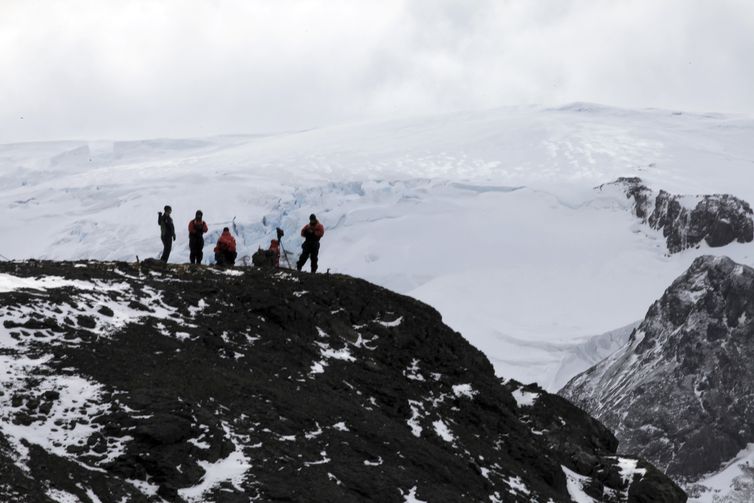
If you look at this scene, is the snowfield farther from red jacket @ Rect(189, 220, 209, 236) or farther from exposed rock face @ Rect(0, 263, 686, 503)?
exposed rock face @ Rect(0, 263, 686, 503)

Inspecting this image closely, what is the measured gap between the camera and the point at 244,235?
13038 centimetres

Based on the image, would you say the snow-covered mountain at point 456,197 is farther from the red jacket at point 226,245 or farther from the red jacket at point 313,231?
the red jacket at point 226,245

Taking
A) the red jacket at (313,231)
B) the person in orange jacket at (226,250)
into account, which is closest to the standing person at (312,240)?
the red jacket at (313,231)

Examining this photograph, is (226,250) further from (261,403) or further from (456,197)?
(456,197)

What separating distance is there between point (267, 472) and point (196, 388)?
100 inches

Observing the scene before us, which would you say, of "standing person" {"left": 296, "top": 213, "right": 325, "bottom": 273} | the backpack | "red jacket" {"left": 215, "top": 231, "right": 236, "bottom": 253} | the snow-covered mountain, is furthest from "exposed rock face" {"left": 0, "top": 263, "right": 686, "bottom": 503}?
the snow-covered mountain

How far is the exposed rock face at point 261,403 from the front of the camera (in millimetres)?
18750

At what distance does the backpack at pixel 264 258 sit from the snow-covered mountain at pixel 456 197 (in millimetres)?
102865

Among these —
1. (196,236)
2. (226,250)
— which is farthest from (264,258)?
(196,236)

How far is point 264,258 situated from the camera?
32.5 metres

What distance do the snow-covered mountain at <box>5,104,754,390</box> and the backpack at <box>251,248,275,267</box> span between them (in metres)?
103

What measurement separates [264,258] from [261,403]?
10933 millimetres

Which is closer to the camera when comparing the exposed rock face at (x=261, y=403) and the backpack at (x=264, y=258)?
the exposed rock face at (x=261, y=403)

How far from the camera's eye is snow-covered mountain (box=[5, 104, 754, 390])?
149375mm
